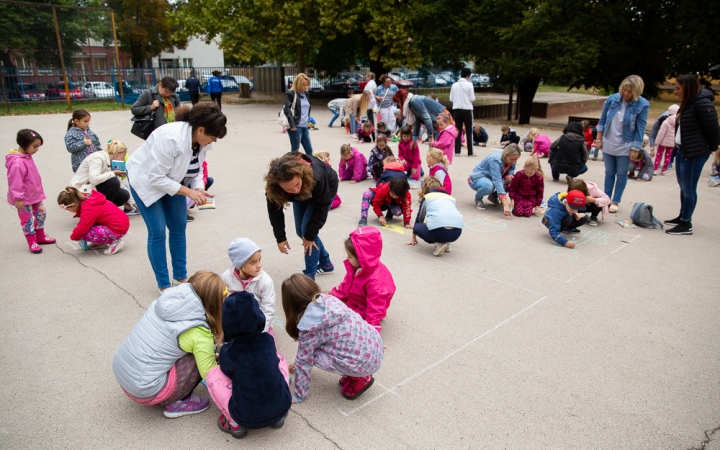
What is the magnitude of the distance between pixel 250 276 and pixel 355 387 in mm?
1109

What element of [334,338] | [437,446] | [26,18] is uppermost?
[26,18]

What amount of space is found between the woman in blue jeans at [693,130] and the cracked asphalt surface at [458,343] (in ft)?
2.58

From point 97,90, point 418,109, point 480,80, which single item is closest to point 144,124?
point 418,109

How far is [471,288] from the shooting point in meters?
4.77

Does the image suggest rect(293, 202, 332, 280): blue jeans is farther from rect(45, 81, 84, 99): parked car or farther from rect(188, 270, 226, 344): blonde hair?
rect(45, 81, 84, 99): parked car

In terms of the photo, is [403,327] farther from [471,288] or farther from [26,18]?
[26,18]

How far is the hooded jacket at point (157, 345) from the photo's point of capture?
2.81 m

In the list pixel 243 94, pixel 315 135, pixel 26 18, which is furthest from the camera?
pixel 243 94

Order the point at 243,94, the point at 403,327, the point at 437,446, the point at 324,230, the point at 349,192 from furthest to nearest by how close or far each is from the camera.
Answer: the point at 243,94 < the point at 349,192 < the point at 324,230 < the point at 403,327 < the point at 437,446

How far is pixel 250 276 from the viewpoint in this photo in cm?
367

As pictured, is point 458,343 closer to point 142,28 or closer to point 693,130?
point 693,130

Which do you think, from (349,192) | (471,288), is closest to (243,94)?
(349,192)

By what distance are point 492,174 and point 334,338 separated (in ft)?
15.6

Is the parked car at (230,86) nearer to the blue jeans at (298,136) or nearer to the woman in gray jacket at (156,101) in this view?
the blue jeans at (298,136)
